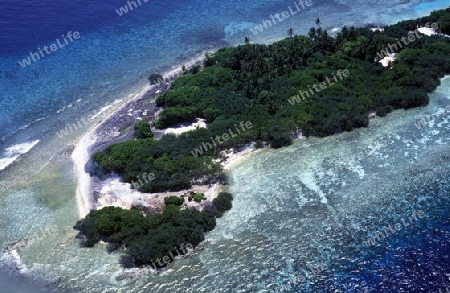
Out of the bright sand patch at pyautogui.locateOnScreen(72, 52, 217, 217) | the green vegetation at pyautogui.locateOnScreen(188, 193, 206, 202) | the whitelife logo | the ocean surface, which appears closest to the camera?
the ocean surface

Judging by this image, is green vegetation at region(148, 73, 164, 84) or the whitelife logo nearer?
green vegetation at region(148, 73, 164, 84)

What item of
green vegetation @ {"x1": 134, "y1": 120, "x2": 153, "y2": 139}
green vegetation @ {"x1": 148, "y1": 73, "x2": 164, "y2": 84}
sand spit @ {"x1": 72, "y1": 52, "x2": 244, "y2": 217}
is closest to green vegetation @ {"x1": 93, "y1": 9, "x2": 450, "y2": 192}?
sand spit @ {"x1": 72, "y1": 52, "x2": 244, "y2": 217}

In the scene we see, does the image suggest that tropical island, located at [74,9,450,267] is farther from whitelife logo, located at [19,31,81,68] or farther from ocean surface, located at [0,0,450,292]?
whitelife logo, located at [19,31,81,68]

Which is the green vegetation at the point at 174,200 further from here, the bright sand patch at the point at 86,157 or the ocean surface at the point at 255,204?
the ocean surface at the point at 255,204

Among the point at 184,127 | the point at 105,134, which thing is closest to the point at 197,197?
the point at 184,127

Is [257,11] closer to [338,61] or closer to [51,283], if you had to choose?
[338,61]

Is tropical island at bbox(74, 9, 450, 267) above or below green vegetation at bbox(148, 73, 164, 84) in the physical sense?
below

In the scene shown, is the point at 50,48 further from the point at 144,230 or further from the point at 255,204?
the point at 255,204

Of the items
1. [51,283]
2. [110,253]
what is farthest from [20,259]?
[110,253]
